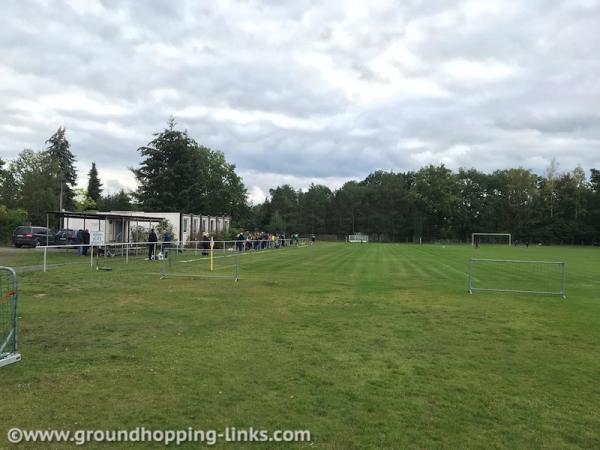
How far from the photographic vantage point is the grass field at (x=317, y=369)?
15.6 feet

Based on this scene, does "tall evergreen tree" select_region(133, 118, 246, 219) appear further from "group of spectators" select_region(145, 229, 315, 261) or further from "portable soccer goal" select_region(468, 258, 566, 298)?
"portable soccer goal" select_region(468, 258, 566, 298)

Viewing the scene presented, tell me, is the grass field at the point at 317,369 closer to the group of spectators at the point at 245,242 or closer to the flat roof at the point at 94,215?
the group of spectators at the point at 245,242

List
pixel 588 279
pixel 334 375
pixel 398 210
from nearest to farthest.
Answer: pixel 334 375
pixel 588 279
pixel 398 210

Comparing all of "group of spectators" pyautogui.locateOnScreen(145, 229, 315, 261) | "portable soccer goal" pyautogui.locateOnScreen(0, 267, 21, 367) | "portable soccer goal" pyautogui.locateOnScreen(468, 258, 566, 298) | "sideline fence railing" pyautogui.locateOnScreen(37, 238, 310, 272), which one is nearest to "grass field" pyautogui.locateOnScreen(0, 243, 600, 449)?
"portable soccer goal" pyautogui.locateOnScreen(0, 267, 21, 367)

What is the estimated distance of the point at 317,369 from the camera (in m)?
6.59

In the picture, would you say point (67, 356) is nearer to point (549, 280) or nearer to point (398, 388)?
point (398, 388)

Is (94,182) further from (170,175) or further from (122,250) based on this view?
(122,250)

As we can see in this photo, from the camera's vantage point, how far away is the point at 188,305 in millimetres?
11695

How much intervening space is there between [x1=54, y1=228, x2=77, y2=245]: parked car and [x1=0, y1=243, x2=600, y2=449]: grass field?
22077 millimetres

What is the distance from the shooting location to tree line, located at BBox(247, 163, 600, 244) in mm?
95875

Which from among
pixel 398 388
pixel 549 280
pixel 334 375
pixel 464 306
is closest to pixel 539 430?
pixel 398 388

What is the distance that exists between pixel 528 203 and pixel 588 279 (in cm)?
8930

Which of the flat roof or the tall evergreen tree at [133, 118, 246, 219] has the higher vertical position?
the tall evergreen tree at [133, 118, 246, 219]

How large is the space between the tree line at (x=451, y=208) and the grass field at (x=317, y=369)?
7657 cm
